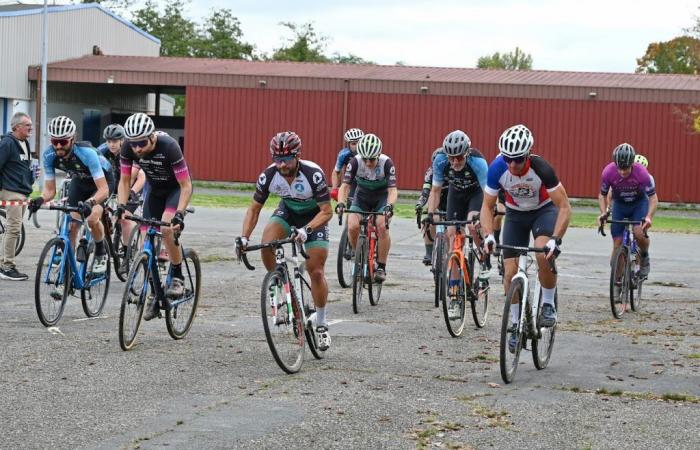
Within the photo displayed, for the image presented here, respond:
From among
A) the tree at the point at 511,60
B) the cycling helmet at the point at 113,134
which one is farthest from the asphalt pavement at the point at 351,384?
the tree at the point at 511,60

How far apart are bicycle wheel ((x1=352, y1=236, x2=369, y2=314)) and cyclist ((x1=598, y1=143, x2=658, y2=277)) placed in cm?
284

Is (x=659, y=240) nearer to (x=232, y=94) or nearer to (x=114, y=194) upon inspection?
(x=114, y=194)

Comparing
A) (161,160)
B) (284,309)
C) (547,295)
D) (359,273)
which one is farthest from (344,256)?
(284,309)

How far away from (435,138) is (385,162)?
2843 cm

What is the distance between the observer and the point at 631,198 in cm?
1356

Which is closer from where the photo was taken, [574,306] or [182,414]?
[182,414]

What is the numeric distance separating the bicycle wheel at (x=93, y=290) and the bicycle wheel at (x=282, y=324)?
306 cm

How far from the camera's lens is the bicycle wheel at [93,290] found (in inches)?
440

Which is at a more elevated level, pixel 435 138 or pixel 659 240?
pixel 435 138

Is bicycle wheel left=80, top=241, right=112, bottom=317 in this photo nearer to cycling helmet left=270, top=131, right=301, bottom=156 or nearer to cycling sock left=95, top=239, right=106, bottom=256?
cycling sock left=95, top=239, right=106, bottom=256

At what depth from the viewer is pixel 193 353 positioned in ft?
31.0

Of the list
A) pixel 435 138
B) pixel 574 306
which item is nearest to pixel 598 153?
pixel 435 138

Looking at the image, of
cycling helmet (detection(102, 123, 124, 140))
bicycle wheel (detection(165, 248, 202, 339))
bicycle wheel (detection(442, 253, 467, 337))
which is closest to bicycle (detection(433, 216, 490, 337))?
bicycle wheel (detection(442, 253, 467, 337))

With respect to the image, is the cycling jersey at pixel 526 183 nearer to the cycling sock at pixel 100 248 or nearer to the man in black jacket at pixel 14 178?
the cycling sock at pixel 100 248
